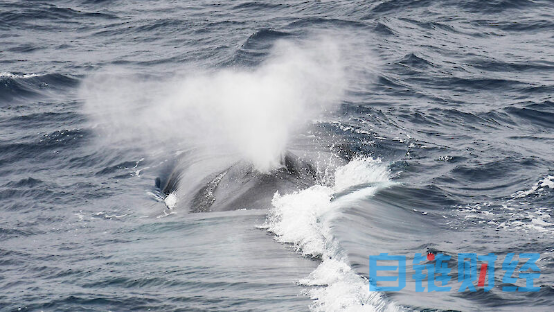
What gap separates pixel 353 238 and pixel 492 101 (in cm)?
1429

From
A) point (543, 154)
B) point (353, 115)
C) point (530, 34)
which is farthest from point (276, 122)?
point (530, 34)

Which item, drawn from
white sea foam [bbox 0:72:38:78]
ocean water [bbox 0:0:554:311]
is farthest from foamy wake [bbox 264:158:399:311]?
white sea foam [bbox 0:72:38:78]

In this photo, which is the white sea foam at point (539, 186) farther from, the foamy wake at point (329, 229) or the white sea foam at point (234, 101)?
the white sea foam at point (234, 101)

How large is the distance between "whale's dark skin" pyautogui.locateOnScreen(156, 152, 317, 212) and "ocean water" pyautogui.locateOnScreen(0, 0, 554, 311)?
0.07 m

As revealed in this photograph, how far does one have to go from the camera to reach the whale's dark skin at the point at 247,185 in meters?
19.8

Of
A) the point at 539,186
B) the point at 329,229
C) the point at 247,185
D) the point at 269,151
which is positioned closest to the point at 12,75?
the point at 269,151

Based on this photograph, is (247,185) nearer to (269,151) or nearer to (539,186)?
(269,151)

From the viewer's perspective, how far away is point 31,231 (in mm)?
20188

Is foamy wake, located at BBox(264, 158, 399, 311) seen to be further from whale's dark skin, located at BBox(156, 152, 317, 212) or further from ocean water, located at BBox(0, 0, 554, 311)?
whale's dark skin, located at BBox(156, 152, 317, 212)

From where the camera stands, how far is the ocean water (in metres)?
16.0

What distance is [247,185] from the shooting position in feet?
66.9

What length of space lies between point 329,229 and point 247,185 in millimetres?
3703

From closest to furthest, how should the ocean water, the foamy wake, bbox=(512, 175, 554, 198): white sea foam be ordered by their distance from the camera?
the foamy wake
the ocean water
bbox=(512, 175, 554, 198): white sea foam

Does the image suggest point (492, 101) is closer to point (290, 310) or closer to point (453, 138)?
point (453, 138)
